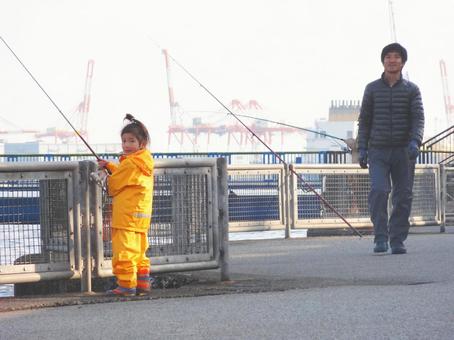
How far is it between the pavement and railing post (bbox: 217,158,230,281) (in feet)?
0.42

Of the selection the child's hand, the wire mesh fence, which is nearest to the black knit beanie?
the child's hand

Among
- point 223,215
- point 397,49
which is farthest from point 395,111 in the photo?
point 223,215

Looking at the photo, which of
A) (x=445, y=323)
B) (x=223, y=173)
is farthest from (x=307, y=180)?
(x=445, y=323)

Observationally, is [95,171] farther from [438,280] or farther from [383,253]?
[383,253]

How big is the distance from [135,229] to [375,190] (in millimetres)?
3992

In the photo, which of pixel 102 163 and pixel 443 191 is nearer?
pixel 102 163

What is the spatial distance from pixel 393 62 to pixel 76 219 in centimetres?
412

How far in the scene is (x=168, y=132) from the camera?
611 ft

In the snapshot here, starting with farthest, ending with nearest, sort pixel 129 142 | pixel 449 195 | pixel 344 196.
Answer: pixel 449 195, pixel 344 196, pixel 129 142

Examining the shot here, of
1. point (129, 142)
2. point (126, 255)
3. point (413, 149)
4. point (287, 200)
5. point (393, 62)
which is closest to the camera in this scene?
point (126, 255)

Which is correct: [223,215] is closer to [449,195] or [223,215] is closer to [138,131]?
[138,131]

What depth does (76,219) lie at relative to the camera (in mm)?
8211

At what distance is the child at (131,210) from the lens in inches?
312

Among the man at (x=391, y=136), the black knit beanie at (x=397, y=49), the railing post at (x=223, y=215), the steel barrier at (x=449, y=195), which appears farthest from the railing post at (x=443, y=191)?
the railing post at (x=223, y=215)
